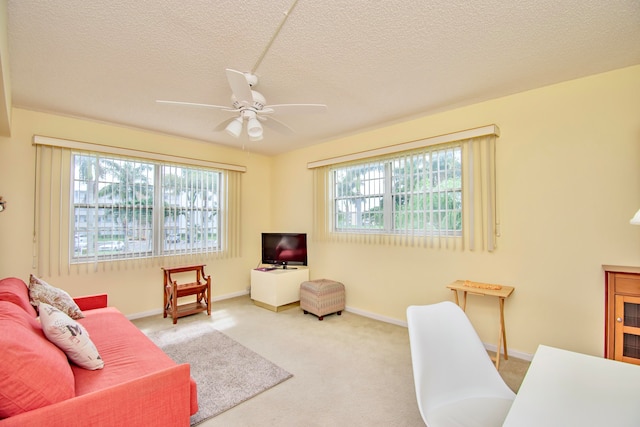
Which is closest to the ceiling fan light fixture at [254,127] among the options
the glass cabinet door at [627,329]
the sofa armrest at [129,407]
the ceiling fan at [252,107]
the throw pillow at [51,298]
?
the ceiling fan at [252,107]

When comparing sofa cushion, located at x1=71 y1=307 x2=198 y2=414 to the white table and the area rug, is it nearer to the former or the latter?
the area rug

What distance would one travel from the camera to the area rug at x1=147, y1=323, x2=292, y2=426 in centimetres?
217

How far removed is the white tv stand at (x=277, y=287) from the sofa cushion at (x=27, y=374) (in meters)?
2.88

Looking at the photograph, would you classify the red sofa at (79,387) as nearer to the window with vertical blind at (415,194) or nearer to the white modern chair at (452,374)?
the white modern chair at (452,374)

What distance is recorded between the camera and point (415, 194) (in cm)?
356

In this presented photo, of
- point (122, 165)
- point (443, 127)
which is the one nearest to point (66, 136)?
point (122, 165)

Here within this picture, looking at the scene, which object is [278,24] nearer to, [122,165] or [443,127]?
[443,127]

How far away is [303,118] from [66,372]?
3.10 metres

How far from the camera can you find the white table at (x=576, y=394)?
99cm

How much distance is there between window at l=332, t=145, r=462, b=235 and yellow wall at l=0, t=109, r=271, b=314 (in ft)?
5.57

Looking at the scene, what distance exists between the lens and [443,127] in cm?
336

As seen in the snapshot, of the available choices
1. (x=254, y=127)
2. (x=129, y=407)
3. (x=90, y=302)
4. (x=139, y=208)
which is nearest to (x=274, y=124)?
(x=254, y=127)

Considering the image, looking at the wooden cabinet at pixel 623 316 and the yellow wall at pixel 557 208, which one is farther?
the yellow wall at pixel 557 208

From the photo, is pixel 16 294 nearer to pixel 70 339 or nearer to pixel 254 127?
pixel 70 339
